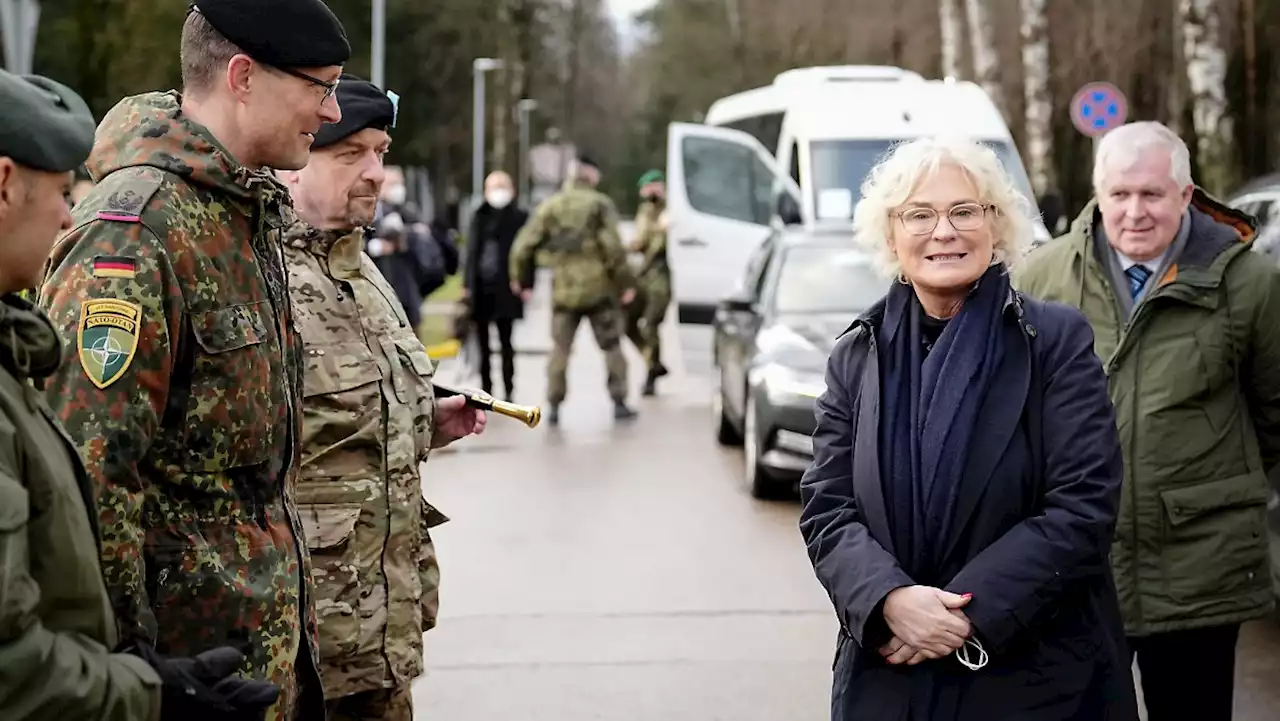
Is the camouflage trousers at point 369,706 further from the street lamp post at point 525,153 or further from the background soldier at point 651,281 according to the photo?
the street lamp post at point 525,153

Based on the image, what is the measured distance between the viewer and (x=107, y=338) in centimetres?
277

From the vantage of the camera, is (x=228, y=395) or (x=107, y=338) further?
(x=228, y=395)

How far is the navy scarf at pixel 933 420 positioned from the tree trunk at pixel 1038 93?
2272cm

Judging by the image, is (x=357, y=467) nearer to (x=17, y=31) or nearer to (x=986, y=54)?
(x=17, y=31)

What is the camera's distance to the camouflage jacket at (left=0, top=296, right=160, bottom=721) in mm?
2143

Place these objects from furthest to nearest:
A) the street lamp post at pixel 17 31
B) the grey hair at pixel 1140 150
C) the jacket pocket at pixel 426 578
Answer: the street lamp post at pixel 17 31, the grey hair at pixel 1140 150, the jacket pocket at pixel 426 578

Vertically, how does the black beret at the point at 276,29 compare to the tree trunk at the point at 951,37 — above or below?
below

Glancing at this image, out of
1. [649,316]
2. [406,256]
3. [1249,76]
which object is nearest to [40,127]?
[406,256]

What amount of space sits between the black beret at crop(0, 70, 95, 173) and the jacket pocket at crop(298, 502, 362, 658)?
5.38ft

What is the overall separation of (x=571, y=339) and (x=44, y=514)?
40.1 feet

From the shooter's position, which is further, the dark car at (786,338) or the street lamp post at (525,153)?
the street lamp post at (525,153)

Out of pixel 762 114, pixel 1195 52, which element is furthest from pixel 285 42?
pixel 1195 52

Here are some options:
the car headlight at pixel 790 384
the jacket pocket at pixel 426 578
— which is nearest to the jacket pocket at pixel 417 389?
the jacket pocket at pixel 426 578

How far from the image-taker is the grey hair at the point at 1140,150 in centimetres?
461
